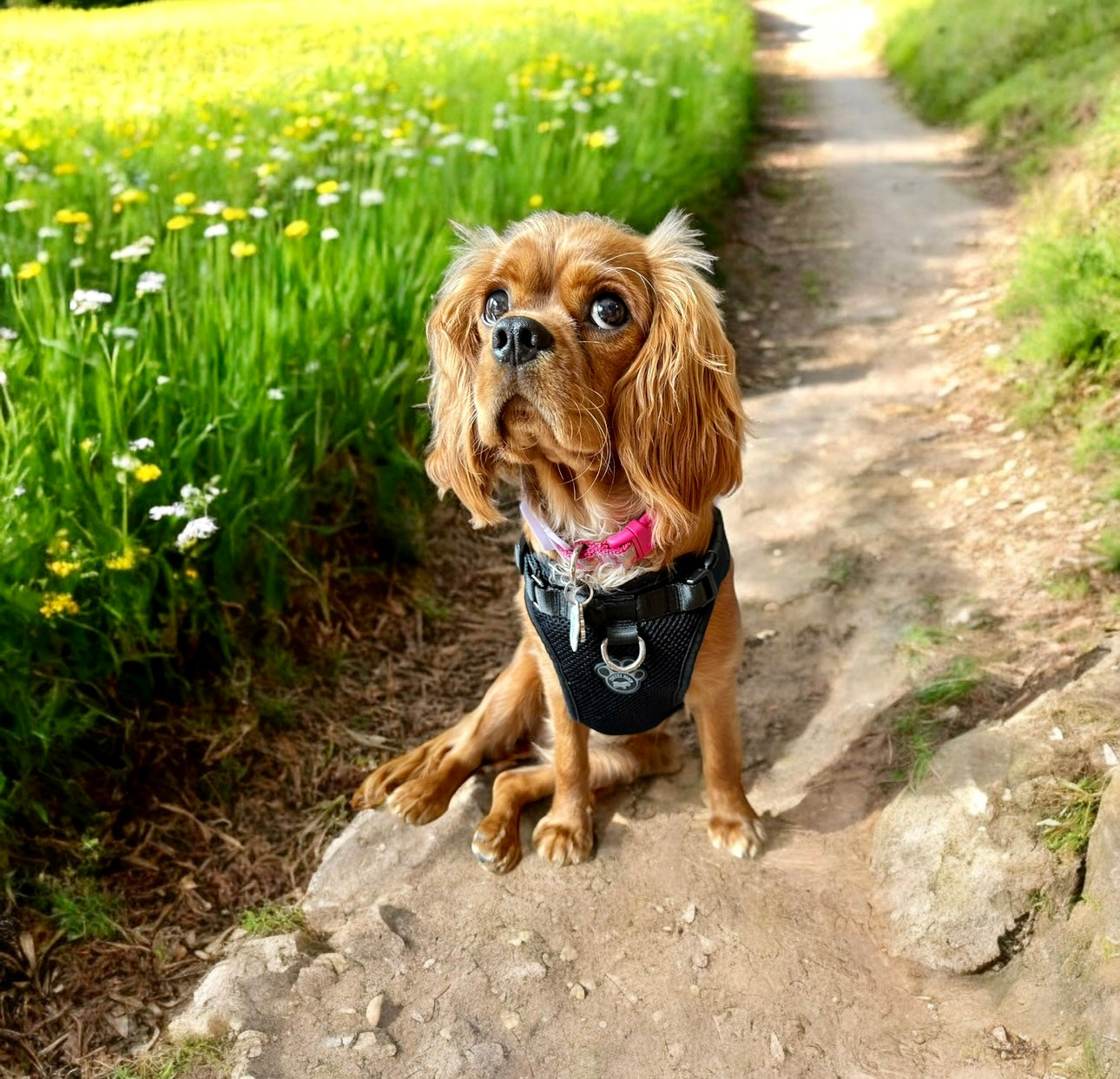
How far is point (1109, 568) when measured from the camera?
3.24 m

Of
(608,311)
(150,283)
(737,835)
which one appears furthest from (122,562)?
(737,835)

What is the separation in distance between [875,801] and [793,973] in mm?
605

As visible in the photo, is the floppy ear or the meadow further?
the meadow

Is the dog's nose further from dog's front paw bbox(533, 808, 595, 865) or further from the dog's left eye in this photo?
dog's front paw bbox(533, 808, 595, 865)

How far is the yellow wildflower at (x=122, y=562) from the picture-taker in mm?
2590

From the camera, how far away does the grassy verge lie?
4.23 m

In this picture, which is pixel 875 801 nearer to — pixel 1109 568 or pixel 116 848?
pixel 1109 568

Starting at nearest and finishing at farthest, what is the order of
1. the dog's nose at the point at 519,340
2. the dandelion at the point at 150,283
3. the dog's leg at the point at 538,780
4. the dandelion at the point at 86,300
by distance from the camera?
1. the dog's nose at the point at 519,340
2. the dog's leg at the point at 538,780
3. the dandelion at the point at 86,300
4. the dandelion at the point at 150,283

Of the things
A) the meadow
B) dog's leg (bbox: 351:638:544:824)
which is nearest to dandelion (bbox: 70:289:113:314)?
the meadow

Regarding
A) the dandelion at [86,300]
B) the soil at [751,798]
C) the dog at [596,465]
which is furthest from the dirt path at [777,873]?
the dandelion at [86,300]

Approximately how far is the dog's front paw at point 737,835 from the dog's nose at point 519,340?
1477 millimetres

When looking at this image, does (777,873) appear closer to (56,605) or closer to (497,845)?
(497,845)

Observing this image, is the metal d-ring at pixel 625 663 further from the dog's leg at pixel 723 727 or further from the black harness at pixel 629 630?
the dog's leg at pixel 723 727

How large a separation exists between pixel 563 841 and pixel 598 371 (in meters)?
1.32
